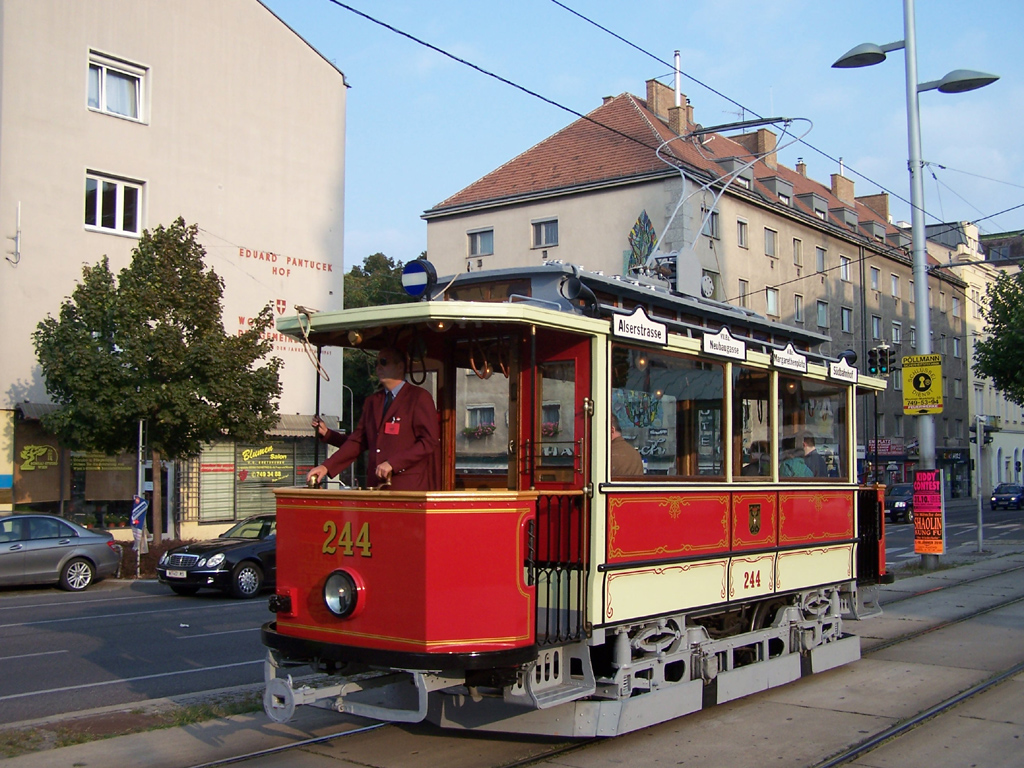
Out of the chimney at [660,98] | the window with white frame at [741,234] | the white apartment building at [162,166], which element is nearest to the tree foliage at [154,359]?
the white apartment building at [162,166]

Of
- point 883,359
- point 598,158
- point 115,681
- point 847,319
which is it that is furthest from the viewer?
point 847,319

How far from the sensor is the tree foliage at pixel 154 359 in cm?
1977

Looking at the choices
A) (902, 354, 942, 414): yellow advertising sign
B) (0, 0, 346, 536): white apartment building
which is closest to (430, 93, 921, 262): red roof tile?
(0, 0, 346, 536): white apartment building

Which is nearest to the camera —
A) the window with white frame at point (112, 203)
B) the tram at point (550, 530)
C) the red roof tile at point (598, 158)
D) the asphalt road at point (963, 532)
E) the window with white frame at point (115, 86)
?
the tram at point (550, 530)

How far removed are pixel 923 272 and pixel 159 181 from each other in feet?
60.2

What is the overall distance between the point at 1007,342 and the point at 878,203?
24996mm

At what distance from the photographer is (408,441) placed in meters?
6.48

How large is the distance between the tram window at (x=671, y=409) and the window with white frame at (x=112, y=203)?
20.9 metres

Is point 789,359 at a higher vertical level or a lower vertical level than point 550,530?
higher

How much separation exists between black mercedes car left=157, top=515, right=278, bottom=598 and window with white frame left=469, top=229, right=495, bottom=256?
85.2 feet

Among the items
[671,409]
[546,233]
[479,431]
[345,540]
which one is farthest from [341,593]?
[546,233]

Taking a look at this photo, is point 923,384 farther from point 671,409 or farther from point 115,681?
point 115,681

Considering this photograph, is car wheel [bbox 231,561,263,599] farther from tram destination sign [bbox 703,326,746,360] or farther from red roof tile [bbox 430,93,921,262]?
red roof tile [bbox 430,93,921,262]

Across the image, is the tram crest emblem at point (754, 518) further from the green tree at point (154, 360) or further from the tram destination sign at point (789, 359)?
the green tree at point (154, 360)
